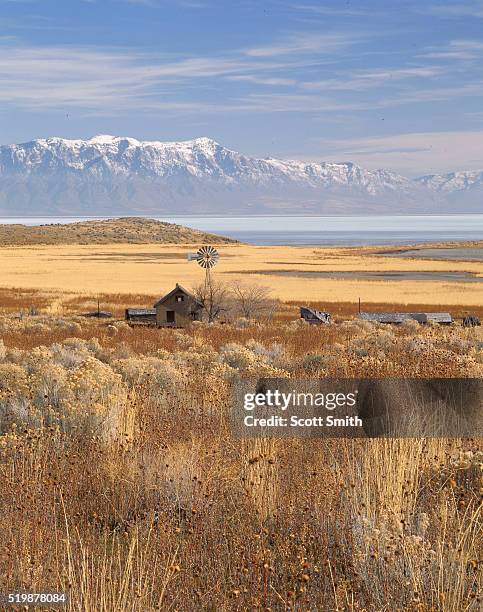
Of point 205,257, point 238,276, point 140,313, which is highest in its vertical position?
point 205,257

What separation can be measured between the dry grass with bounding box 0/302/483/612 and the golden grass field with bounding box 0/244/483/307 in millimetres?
52640

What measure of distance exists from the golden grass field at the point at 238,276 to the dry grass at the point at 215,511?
173 feet

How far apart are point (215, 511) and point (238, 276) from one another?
8698cm

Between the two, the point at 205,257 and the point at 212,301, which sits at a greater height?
the point at 205,257

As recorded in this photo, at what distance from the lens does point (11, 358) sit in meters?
18.0

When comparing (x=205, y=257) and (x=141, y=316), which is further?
(x=205, y=257)

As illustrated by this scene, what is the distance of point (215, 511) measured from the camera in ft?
21.7

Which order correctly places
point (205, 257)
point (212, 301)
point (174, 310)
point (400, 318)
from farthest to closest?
point (205, 257) < point (212, 301) < point (400, 318) < point (174, 310)

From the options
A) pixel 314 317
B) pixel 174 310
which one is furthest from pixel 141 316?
pixel 314 317

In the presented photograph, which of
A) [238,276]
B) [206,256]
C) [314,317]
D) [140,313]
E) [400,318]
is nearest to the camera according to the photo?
[400,318]

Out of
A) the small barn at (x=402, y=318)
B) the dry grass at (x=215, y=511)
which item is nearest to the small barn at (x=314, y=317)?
the small barn at (x=402, y=318)

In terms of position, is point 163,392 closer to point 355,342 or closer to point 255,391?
point 255,391

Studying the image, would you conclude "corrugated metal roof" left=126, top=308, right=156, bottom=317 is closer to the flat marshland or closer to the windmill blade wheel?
the windmill blade wheel

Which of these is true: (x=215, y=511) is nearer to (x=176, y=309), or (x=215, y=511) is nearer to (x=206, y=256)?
(x=176, y=309)
